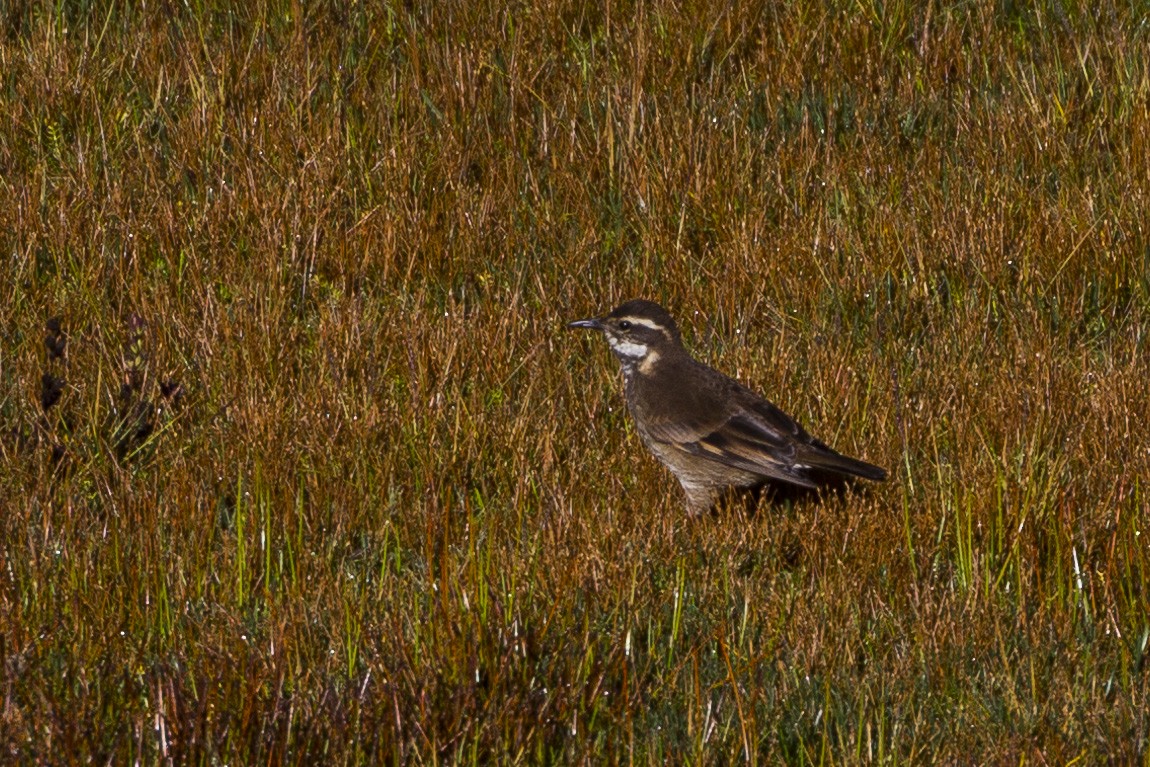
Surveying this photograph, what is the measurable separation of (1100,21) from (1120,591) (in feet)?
17.4

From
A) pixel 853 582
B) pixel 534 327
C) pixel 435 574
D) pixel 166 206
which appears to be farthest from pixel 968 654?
pixel 166 206

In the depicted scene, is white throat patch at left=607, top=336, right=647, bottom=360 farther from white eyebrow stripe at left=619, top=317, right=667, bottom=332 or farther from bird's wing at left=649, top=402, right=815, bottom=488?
bird's wing at left=649, top=402, right=815, bottom=488

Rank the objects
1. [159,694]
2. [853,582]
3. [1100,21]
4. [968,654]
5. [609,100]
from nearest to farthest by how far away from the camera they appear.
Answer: [159,694]
[968,654]
[853,582]
[609,100]
[1100,21]

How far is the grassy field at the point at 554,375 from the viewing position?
13.0ft

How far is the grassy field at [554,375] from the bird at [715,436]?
160 millimetres

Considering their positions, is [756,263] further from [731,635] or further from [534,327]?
[731,635]

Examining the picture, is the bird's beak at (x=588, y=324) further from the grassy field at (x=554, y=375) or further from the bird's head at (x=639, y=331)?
the grassy field at (x=554, y=375)

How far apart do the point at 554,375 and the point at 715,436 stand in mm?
842

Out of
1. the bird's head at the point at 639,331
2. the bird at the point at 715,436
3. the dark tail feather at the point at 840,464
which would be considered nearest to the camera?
the dark tail feather at the point at 840,464

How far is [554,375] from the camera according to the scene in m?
6.24

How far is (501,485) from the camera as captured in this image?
18.2ft

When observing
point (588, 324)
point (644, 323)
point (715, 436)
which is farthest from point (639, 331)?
point (715, 436)

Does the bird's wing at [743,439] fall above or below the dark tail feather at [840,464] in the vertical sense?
below

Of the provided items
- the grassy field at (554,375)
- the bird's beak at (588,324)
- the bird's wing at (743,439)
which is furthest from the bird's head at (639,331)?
the bird's wing at (743,439)
